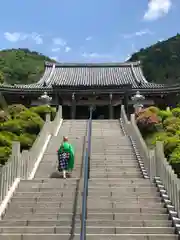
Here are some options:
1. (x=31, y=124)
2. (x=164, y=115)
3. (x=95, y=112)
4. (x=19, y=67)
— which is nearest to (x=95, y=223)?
(x=31, y=124)

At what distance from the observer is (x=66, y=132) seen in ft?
64.0

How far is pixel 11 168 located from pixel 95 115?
21.8m

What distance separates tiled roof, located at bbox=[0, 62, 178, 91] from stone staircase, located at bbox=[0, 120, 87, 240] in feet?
72.2

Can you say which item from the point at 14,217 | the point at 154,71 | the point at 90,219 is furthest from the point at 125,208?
the point at 154,71

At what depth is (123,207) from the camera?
8.66m

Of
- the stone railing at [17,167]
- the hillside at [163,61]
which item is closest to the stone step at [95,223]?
the stone railing at [17,167]

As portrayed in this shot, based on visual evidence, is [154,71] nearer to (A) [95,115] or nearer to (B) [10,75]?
(B) [10,75]

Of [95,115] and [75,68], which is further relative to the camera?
[75,68]

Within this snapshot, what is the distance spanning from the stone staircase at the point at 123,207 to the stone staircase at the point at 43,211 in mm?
390

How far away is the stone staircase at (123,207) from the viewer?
7547mm

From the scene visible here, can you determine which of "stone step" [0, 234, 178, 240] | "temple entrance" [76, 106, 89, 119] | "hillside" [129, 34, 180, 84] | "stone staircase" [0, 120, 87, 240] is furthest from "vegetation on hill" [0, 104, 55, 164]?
"hillside" [129, 34, 180, 84]

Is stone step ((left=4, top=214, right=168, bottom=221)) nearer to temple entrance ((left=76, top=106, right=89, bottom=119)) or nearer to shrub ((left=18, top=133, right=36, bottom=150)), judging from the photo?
shrub ((left=18, top=133, right=36, bottom=150))

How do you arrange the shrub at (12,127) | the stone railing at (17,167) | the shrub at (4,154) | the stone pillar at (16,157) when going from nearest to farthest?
the stone railing at (17,167) < the stone pillar at (16,157) < the shrub at (4,154) < the shrub at (12,127)

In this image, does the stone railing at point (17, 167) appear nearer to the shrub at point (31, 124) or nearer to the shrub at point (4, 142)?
the shrub at point (4, 142)
